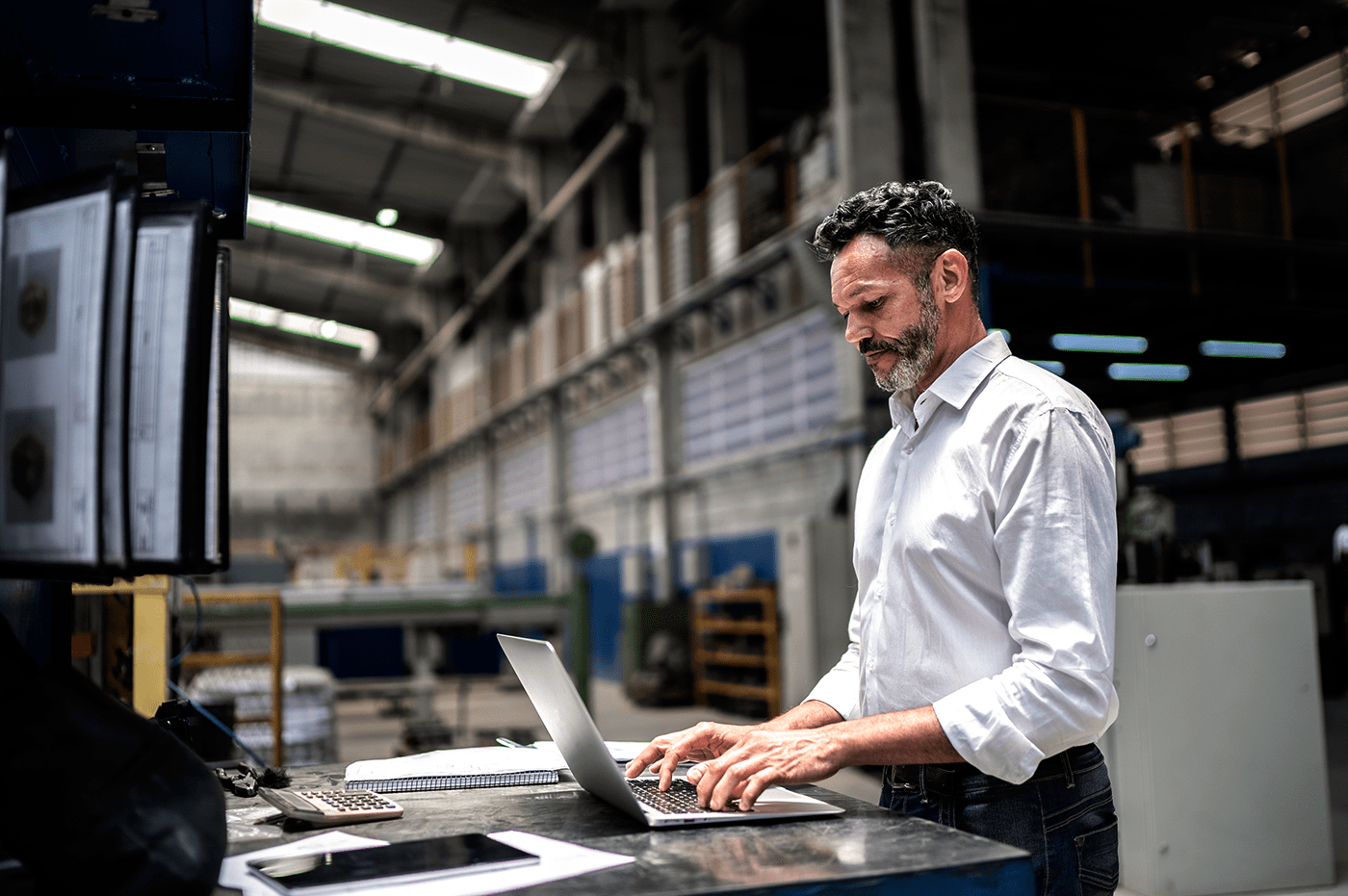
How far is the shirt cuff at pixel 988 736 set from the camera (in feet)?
4.08

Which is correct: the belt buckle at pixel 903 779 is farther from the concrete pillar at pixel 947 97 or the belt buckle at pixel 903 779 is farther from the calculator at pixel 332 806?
the concrete pillar at pixel 947 97

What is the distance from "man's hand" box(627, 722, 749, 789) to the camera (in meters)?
1.40

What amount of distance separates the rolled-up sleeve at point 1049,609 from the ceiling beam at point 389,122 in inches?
479

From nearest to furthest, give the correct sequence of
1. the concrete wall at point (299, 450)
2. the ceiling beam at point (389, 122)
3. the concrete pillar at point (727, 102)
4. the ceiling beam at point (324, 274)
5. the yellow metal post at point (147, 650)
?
the yellow metal post at point (147, 650), the concrete pillar at point (727, 102), the ceiling beam at point (389, 122), the ceiling beam at point (324, 274), the concrete wall at point (299, 450)

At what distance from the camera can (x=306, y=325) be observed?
24.5 m

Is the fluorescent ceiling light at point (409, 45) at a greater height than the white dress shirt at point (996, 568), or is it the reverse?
the fluorescent ceiling light at point (409, 45)

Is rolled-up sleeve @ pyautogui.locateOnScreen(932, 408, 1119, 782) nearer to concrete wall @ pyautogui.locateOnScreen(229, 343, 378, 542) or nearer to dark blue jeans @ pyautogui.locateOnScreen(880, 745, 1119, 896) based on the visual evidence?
dark blue jeans @ pyautogui.locateOnScreen(880, 745, 1119, 896)

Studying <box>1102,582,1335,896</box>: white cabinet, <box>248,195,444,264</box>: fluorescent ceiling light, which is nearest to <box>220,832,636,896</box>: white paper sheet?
<box>1102,582,1335,896</box>: white cabinet

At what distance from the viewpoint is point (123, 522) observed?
35.5 inches

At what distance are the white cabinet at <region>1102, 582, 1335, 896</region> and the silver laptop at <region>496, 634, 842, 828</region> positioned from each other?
3.00 m

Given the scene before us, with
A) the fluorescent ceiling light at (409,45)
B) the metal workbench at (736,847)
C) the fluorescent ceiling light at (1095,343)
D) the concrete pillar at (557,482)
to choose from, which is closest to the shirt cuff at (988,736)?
the metal workbench at (736,847)

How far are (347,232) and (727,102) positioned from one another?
921cm

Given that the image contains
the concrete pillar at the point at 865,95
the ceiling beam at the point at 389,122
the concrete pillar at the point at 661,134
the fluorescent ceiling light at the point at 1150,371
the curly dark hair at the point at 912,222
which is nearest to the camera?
the curly dark hair at the point at 912,222

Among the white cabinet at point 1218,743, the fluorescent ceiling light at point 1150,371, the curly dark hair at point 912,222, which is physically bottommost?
the white cabinet at point 1218,743
